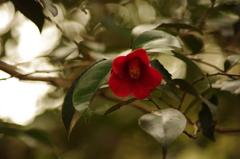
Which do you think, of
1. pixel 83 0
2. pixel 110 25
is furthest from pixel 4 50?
pixel 110 25

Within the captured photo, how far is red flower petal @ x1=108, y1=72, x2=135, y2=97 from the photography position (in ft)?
2.23

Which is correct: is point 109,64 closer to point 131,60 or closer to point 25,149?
point 131,60

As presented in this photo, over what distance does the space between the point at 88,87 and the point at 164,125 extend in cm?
18

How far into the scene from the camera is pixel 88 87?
2.08ft

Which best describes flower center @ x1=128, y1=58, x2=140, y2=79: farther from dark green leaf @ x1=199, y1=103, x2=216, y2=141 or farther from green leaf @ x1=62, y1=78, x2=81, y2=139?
dark green leaf @ x1=199, y1=103, x2=216, y2=141

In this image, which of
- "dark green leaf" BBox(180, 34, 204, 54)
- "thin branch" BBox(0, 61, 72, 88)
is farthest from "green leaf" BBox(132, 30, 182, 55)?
"thin branch" BBox(0, 61, 72, 88)

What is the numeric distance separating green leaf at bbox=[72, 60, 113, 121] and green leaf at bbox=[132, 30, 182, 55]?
103 mm

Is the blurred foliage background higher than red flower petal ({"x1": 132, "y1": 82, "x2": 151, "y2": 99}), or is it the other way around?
red flower petal ({"x1": 132, "y1": 82, "x2": 151, "y2": 99})

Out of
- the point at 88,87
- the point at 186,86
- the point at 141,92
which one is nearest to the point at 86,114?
the point at 88,87

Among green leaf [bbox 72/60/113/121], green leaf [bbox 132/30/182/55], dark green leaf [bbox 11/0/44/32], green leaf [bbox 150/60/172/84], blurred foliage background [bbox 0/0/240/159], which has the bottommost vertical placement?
blurred foliage background [bbox 0/0/240/159]

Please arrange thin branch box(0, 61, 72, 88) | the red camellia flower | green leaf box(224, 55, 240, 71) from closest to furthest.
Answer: the red camellia flower, green leaf box(224, 55, 240, 71), thin branch box(0, 61, 72, 88)

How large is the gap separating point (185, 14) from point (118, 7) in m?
0.38

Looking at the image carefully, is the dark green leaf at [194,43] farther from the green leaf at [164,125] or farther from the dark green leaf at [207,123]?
the green leaf at [164,125]

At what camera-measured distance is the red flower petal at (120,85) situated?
0.68 m
